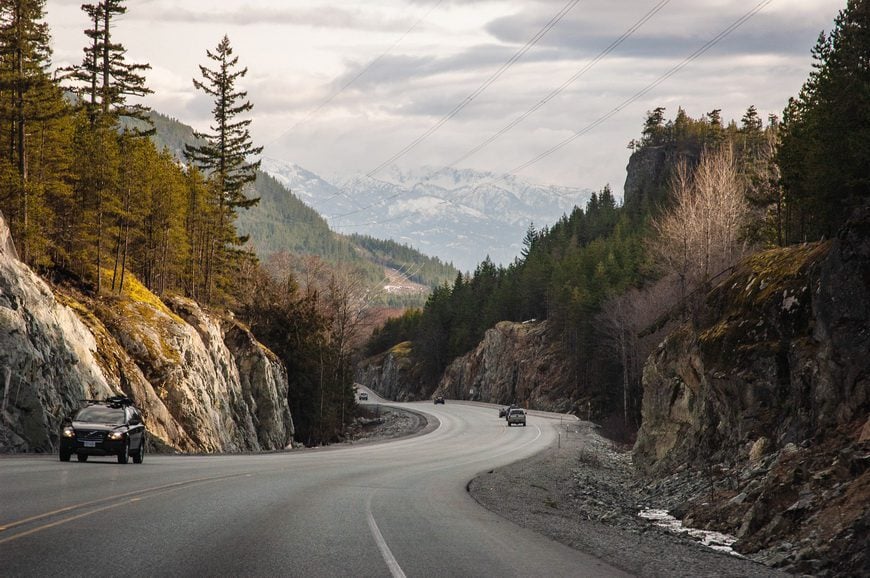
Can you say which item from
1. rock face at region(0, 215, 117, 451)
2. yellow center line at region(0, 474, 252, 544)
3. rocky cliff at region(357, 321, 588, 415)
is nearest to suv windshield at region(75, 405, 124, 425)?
yellow center line at region(0, 474, 252, 544)

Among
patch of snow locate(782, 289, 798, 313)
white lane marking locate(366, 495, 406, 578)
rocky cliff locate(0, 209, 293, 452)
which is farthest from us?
rocky cliff locate(0, 209, 293, 452)

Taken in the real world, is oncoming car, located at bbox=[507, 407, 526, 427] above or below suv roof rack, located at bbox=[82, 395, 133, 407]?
below

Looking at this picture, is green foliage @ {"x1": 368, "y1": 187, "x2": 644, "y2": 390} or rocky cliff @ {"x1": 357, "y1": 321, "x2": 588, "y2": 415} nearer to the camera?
green foliage @ {"x1": 368, "y1": 187, "x2": 644, "y2": 390}

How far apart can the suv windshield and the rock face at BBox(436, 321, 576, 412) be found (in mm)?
73015

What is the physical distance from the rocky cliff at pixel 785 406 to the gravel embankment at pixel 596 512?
1.25m

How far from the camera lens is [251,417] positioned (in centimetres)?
5281

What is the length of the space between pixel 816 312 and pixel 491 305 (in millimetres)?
106053

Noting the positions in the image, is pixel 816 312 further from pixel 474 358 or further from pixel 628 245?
pixel 474 358

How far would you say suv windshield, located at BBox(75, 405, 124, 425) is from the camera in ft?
70.2

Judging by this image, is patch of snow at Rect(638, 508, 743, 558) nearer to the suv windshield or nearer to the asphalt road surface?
the asphalt road surface

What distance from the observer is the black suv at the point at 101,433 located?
68.4ft

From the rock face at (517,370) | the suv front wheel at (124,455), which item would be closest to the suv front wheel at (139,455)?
the suv front wheel at (124,455)

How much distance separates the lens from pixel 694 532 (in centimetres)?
1583

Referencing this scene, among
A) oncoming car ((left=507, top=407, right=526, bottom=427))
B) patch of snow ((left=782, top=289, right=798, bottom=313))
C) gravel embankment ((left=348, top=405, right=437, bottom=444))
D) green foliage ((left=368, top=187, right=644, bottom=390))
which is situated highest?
green foliage ((left=368, top=187, right=644, bottom=390))
